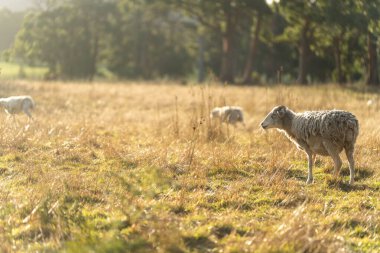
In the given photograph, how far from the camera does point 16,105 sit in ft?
44.6

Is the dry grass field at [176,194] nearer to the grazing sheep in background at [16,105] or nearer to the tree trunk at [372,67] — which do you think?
the grazing sheep in background at [16,105]

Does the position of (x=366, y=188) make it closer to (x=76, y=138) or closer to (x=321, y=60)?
(x=76, y=138)

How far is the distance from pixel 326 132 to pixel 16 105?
881 centimetres

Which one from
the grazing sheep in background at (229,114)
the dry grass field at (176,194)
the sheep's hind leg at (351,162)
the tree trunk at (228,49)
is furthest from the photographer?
the tree trunk at (228,49)

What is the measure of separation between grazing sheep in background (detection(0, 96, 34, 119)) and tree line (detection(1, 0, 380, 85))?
13054mm

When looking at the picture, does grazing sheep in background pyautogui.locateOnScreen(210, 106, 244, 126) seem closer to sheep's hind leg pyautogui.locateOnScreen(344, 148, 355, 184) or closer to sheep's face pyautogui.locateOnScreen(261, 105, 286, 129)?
sheep's face pyautogui.locateOnScreen(261, 105, 286, 129)

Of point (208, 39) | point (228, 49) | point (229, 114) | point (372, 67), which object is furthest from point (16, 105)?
point (208, 39)

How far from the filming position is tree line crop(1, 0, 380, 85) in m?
29.2

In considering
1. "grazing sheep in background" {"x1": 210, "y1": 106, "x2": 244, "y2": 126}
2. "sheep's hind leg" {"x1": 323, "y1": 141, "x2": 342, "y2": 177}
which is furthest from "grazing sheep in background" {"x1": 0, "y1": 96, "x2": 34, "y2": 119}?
"sheep's hind leg" {"x1": 323, "y1": 141, "x2": 342, "y2": 177}

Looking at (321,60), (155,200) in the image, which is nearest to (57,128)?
(155,200)

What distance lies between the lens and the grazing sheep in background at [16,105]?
13391 millimetres

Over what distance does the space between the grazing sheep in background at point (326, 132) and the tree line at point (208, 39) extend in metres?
12.7

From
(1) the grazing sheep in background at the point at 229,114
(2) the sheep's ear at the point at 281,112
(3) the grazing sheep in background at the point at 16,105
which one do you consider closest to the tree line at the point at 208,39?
(1) the grazing sheep in background at the point at 229,114

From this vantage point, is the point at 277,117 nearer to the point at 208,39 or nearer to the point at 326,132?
the point at 326,132
